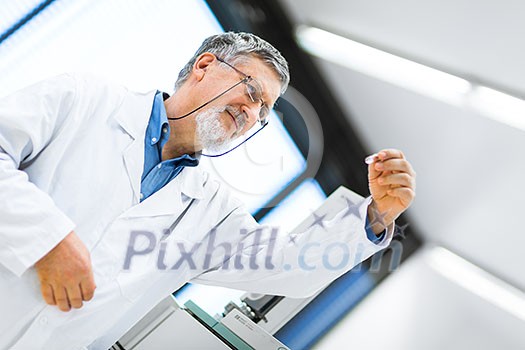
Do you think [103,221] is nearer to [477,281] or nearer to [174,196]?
[174,196]

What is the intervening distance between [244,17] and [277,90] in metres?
0.84

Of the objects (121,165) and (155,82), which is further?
(155,82)

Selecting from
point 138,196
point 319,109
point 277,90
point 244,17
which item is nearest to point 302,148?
point 319,109

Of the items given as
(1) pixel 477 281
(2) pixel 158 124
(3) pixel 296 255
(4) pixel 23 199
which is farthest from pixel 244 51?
(1) pixel 477 281

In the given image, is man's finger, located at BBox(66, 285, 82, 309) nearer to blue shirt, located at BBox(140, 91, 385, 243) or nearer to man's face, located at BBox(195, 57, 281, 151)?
blue shirt, located at BBox(140, 91, 385, 243)

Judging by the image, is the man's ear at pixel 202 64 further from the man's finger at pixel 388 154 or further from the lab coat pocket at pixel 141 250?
the man's finger at pixel 388 154

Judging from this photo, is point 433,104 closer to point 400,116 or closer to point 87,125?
point 400,116

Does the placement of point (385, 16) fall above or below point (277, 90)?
below

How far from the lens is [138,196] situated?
1.15 m

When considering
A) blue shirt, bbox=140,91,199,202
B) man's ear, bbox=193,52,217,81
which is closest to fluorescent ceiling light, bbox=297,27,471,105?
man's ear, bbox=193,52,217,81

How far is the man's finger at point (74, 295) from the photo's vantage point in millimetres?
954

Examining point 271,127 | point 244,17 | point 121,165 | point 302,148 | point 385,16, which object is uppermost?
point 121,165

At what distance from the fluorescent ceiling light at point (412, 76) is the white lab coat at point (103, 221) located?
0.63 metres

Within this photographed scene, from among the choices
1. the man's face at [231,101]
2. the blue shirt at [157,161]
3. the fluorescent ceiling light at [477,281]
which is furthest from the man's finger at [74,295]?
the fluorescent ceiling light at [477,281]
